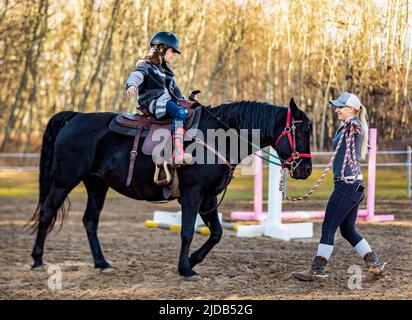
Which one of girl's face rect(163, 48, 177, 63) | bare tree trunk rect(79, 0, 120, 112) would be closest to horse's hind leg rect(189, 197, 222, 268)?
girl's face rect(163, 48, 177, 63)

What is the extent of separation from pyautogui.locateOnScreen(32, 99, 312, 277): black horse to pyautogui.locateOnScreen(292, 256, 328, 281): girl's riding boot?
2.55 ft

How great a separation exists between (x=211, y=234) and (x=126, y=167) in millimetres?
1101

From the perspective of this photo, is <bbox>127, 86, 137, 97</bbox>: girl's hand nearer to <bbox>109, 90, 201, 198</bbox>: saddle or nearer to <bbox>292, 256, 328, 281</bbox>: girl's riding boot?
<bbox>109, 90, 201, 198</bbox>: saddle

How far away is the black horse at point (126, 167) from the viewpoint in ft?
18.2

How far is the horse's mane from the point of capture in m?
5.54

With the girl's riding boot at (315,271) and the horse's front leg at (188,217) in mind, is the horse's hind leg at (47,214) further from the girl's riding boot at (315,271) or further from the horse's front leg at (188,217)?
the girl's riding boot at (315,271)

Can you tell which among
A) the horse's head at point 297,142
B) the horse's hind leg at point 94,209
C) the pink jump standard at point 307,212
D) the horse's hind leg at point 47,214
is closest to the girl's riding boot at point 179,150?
the horse's head at point 297,142

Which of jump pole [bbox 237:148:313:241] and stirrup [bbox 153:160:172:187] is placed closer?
stirrup [bbox 153:160:172:187]

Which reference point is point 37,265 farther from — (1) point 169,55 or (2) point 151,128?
(1) point 169,55

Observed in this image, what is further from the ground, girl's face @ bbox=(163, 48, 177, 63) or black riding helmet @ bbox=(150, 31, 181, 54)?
black riding helmet @ bbox=(150, 31, 181, 54)
